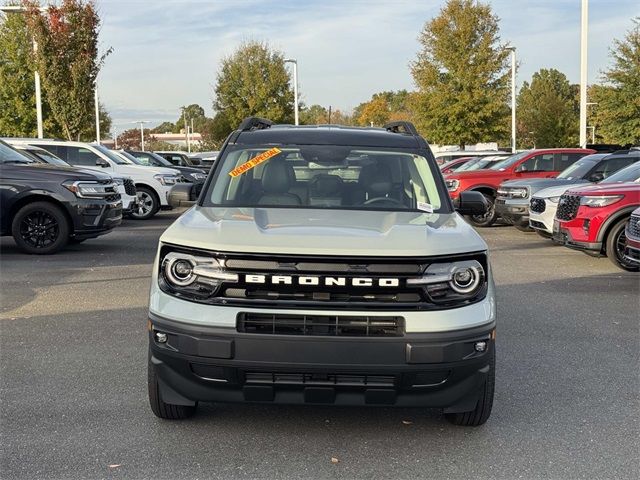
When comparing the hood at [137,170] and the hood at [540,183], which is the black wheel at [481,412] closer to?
the hood at [540,183]

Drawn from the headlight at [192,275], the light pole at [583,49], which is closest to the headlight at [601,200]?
the headlight at [192,275]

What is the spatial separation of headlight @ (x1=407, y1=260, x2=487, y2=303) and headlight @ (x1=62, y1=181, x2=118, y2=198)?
854 centimetres

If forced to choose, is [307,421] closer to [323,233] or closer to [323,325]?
[323,325]

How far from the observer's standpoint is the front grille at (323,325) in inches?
144

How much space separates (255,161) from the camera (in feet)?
17.0

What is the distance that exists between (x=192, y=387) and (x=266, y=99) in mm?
44903

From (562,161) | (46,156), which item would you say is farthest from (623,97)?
(46,156)

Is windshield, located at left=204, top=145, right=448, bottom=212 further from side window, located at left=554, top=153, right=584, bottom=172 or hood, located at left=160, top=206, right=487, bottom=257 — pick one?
side window, located at left=554, top=153, right=584, bottom=172

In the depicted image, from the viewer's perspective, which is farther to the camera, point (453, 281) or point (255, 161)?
point (255, 161)

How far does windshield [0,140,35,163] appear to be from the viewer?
38.4ft

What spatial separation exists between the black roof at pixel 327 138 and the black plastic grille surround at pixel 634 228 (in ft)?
13.6

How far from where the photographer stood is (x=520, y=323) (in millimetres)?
7105

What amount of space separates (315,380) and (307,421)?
79 centimetres

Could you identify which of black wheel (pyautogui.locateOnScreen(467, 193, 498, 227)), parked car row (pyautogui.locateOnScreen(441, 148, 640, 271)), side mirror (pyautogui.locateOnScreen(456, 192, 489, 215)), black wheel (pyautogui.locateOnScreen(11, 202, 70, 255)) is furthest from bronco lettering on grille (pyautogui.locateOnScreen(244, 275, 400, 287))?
black wheel (pyautogui.locateOnScreen(467, 193, 498, 227))
